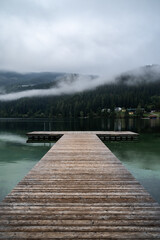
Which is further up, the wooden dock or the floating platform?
the wooden dock

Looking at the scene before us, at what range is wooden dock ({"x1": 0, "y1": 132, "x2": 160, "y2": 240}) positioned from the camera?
375 centimetres

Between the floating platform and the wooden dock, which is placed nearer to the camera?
the wooden dock

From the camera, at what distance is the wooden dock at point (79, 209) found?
375 cm

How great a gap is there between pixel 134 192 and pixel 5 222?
414cm

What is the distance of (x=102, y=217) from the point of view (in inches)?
168

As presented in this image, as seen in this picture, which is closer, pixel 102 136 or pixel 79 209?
pixel 79 209

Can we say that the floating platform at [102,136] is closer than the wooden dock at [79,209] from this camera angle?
No

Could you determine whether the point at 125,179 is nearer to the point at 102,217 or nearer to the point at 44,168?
the point at 102,217

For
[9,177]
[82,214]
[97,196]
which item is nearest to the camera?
[82,214]

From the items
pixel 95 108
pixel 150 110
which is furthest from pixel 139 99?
pixel 95 108

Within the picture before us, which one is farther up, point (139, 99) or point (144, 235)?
point (139, 99)

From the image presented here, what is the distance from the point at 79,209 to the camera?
4664 millimetres

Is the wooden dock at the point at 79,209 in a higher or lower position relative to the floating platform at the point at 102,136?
higher

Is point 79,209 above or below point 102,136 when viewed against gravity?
above
